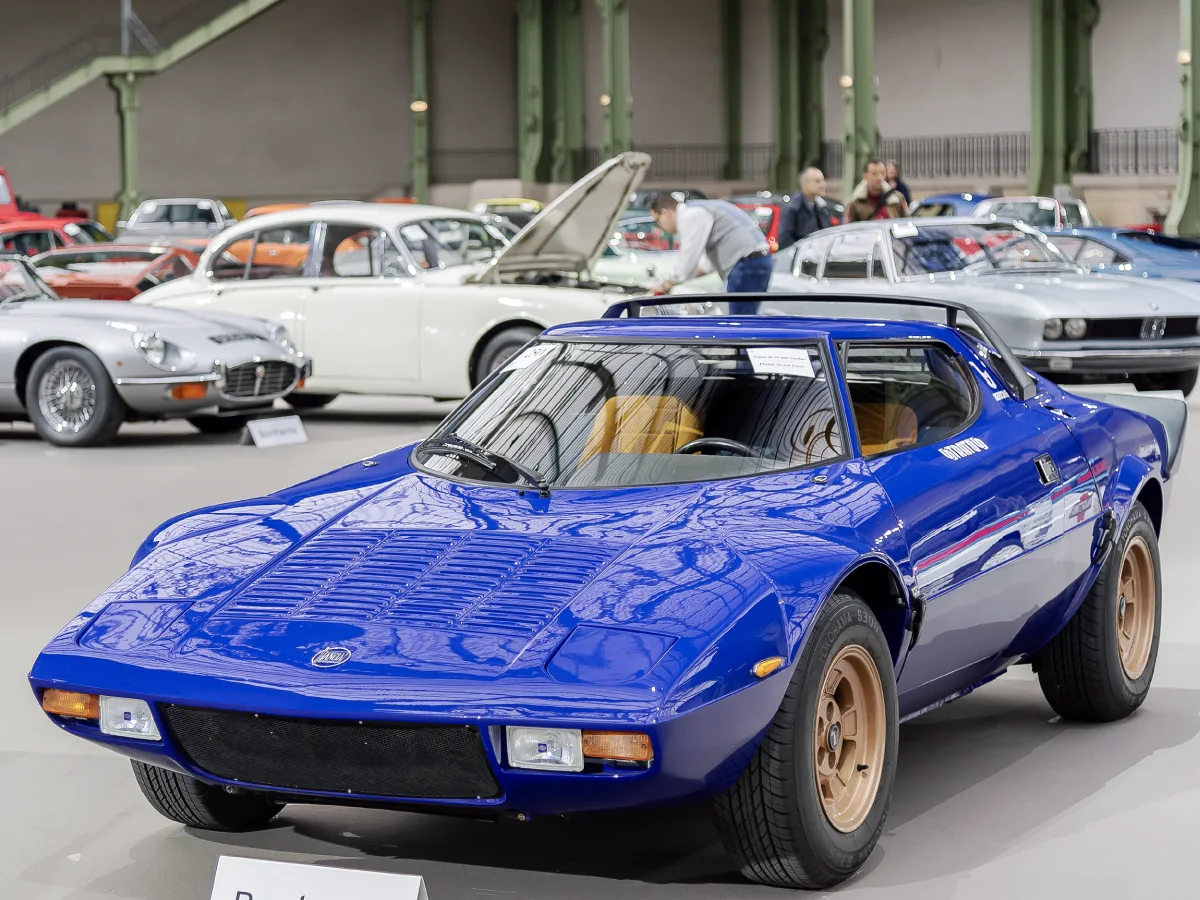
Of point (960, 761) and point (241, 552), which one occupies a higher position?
point (241, 552)

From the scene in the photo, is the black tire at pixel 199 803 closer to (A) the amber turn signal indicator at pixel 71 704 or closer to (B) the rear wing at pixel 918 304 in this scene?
(A) the amber turn signal indicator at pixel 71 704

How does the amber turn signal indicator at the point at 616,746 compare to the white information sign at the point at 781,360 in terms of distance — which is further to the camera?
the white information sign at the point at 781,360

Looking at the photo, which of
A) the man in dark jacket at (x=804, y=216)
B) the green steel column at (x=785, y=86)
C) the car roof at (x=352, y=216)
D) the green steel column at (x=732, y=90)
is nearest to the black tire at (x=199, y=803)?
the car roof at (x=352, y=216)

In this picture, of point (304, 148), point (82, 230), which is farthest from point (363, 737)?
point (304, 148)

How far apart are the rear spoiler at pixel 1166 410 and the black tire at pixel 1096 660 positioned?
0.59 m

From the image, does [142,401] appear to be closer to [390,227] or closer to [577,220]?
[390,227]

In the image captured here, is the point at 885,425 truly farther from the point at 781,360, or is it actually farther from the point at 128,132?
the point at 128,132

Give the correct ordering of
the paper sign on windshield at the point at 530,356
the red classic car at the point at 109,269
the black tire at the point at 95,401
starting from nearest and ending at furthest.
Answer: the paper sign on windshield at the point at 530,356 < the black tire at the point at 95,401 < the red classic car at the point at 109,269

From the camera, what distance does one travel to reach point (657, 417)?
15.2 feet

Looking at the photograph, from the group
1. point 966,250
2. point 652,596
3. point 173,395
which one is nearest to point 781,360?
point 652,596

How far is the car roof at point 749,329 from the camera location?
4762 mm

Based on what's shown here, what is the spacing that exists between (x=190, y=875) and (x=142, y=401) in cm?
861

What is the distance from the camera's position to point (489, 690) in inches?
136

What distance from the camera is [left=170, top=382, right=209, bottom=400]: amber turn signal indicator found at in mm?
12281
